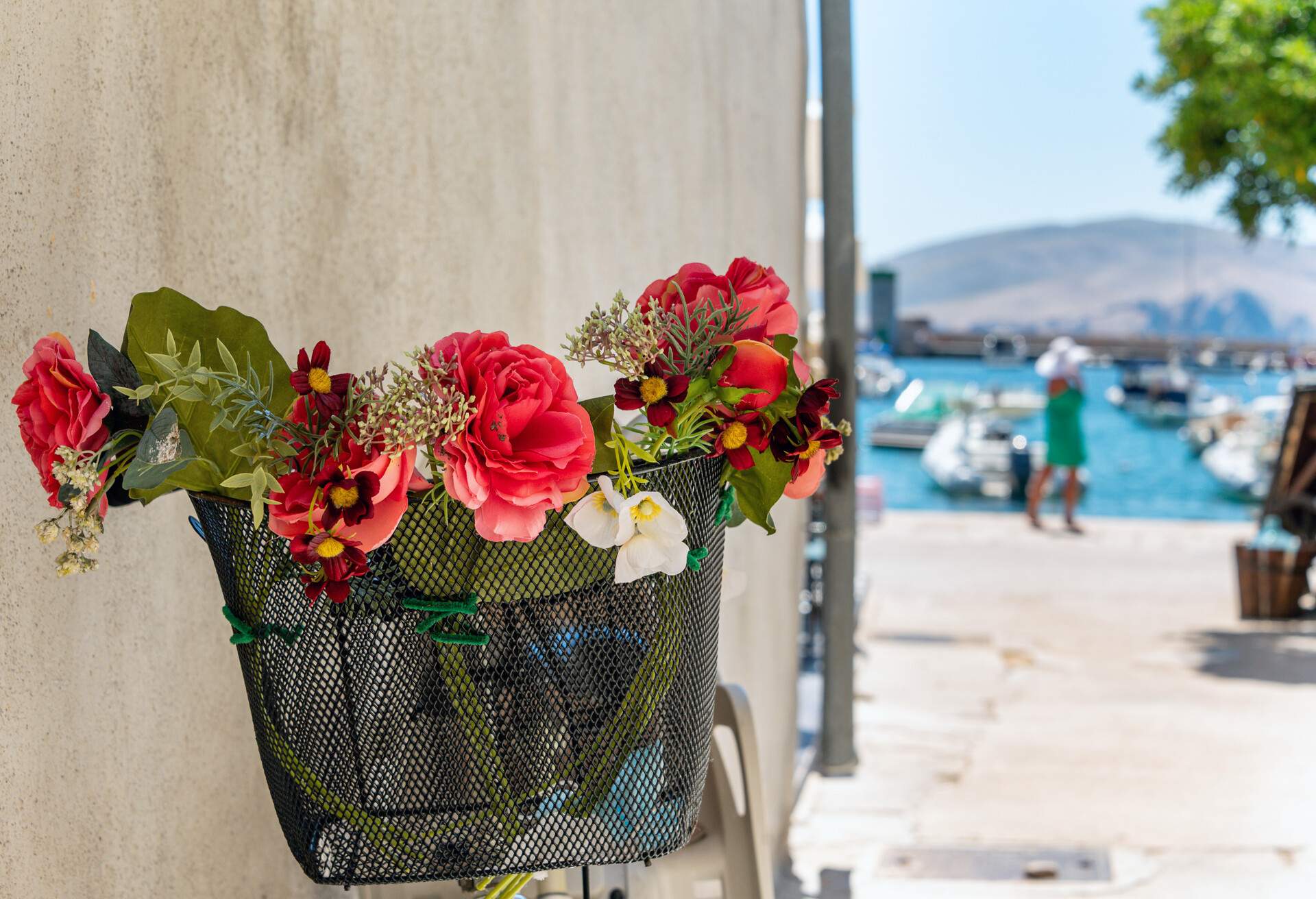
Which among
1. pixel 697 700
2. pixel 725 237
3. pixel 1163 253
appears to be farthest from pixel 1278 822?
pixel 1163 253

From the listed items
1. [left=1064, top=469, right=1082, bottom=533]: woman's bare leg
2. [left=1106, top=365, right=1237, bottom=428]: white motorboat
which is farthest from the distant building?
[left=1064, top=469, right=1082, bottom=533]: woman's bare leg

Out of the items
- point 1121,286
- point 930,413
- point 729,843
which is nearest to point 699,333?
point 729,843

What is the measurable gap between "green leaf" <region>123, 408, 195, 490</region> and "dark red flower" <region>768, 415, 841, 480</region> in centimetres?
40

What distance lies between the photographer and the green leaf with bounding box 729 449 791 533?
0.94 m

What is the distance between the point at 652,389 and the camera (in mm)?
844

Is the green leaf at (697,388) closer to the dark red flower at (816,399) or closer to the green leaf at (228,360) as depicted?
the dark red flower at (816,399)

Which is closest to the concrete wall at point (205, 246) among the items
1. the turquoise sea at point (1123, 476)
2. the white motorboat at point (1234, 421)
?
the white motorboat at point (1234, 421)

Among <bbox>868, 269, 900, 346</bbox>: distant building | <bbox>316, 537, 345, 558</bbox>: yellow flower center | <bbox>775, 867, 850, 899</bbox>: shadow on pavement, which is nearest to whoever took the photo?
<bbox>316, 537, 345, 558</bbox>: yellow flower center

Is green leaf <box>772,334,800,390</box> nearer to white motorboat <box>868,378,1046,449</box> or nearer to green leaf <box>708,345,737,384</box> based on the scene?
green leaf <box>708,345,737,384</box>

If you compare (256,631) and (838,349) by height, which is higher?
(256,631)

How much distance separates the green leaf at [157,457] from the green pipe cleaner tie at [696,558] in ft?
1.17

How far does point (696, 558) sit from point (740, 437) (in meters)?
0.11

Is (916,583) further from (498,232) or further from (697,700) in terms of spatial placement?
(697,700)

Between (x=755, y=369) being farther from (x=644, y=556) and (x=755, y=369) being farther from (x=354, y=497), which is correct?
(x=354, y=497)
